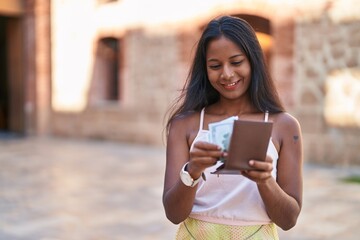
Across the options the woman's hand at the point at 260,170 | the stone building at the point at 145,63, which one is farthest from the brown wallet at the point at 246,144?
the stone building at the point at 145,63

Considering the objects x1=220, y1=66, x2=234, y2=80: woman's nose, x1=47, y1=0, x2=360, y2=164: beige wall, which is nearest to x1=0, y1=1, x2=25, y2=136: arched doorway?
x1=47, y1=0, x2=360, y2=164: beige wall

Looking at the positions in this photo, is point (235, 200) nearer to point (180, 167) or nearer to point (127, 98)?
point (180, 167)

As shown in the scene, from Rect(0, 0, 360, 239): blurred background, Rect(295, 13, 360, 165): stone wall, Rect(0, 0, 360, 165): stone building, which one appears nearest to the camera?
Rect(0, 0, 360, 239): blurred background

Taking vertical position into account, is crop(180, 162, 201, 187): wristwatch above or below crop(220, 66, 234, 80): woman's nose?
below

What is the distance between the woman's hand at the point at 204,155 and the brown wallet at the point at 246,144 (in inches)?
1.6

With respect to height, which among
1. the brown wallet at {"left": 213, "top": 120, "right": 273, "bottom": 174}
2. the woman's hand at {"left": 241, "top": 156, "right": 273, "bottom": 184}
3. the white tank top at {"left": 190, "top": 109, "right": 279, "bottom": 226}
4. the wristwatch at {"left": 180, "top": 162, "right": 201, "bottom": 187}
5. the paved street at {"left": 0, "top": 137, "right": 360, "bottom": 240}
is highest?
the brown wallet at {"left": 213, "top": 120, "right": 273, "bottom": 174}

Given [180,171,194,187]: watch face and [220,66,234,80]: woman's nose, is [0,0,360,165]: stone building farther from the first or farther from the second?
[180,171,194,187]: watch face

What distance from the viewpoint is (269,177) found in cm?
142

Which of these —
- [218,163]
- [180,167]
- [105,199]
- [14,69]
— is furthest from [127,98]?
[218,163]

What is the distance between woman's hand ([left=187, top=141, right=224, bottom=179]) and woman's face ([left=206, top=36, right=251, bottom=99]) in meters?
0.30

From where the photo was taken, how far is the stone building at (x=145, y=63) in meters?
8.41

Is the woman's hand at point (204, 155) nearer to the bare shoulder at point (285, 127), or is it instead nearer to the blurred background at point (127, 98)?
the bare shoulder at point (285, 127)

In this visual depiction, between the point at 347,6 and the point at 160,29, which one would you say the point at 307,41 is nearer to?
the point at 347,6

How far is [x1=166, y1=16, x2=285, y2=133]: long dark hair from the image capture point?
162 cm
